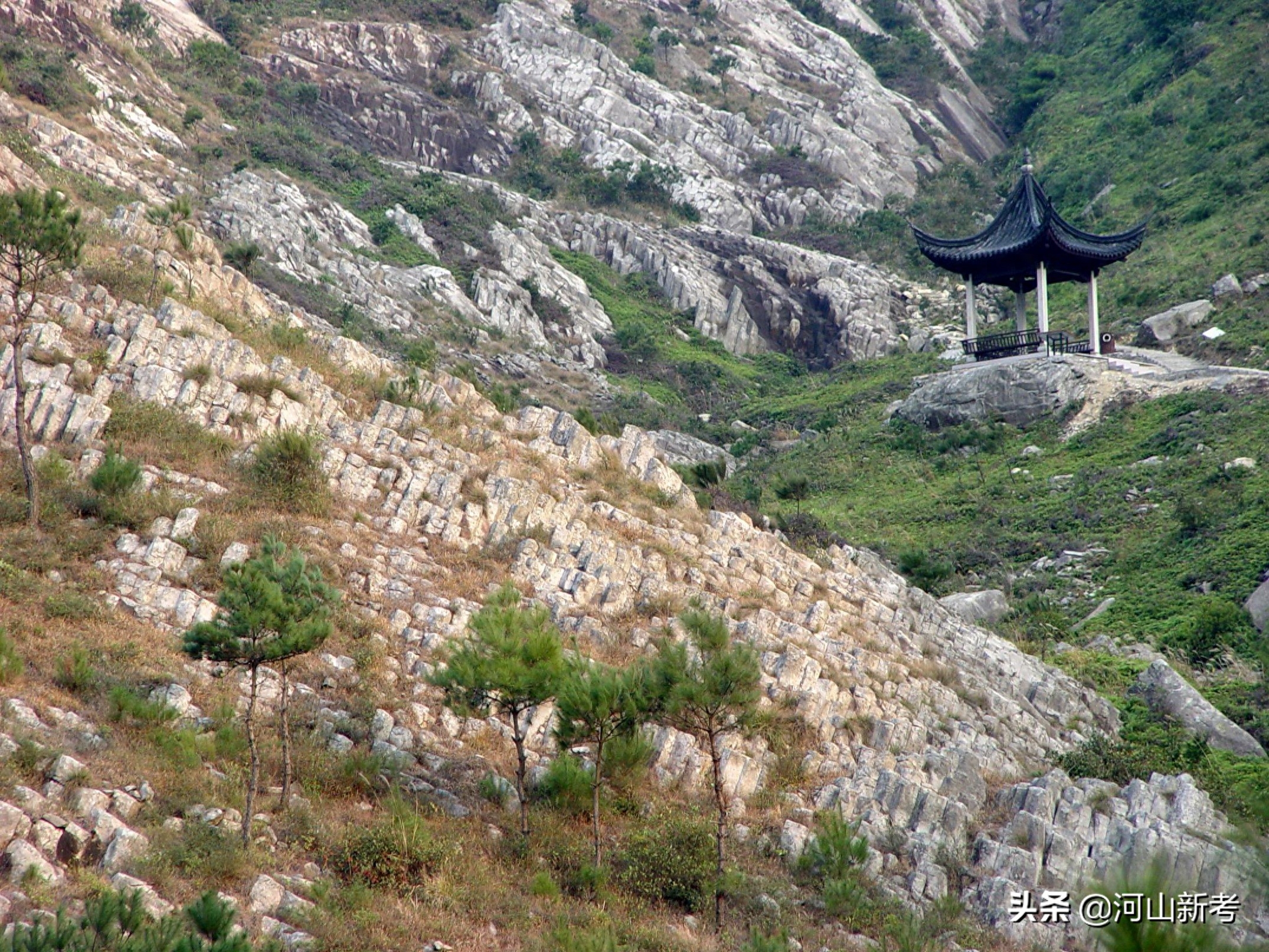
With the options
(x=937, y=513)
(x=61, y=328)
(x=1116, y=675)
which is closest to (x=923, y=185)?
(x=937, y=513)

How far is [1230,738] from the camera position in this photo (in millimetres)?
17875

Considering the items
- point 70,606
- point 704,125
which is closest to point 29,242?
point 70,606

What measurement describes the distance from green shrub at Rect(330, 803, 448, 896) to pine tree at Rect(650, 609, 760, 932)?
3045mm

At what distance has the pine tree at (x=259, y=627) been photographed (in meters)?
10.5

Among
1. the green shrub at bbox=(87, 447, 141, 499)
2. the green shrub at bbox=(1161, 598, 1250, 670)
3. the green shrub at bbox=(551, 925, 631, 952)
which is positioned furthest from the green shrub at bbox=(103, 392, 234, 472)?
the green shrub at bbox=(1161, 598, 1250, 670)

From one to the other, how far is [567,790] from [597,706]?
1540mm

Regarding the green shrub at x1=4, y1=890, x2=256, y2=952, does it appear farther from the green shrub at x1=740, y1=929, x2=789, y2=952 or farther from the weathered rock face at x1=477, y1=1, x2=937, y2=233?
the weathered rock face at x1=477, y1=1, x2=937, y2=233

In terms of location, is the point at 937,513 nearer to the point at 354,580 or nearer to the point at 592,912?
the point at 354,580

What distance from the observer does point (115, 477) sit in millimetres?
14555

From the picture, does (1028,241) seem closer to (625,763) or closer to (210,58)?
(625,763)

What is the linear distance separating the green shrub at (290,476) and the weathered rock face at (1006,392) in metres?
27.6

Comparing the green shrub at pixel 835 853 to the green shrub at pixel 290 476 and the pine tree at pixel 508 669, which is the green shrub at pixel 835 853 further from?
the green shrub at pixel 290 476

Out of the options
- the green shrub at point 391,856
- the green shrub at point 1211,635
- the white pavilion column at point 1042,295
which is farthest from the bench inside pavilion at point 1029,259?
the green shrub at point 391,856

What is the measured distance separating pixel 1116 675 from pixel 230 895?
706 inches
